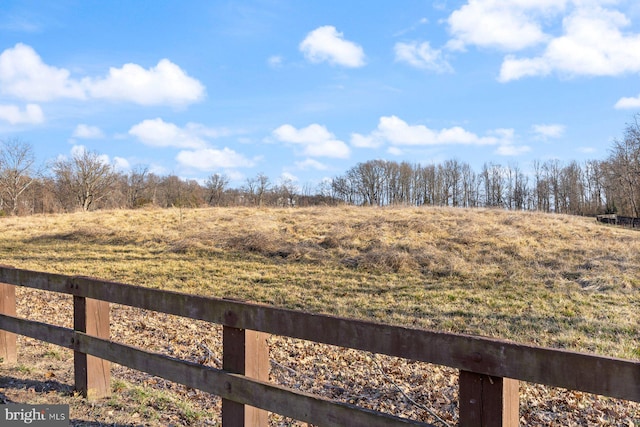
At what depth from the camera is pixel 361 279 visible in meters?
15.5

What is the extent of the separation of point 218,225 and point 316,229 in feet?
21.0

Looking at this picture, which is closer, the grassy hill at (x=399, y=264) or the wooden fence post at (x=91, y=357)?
the wooden fence post at (x=91, y=357)

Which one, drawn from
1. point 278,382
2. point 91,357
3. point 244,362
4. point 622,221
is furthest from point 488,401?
point 622,221

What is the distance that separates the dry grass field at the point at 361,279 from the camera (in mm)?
6023

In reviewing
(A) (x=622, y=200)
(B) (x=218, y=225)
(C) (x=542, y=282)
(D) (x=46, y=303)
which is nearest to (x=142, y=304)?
(D) (x=46, y=303)

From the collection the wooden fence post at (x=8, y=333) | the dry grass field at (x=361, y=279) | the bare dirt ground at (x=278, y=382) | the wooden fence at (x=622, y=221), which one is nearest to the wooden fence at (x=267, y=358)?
the wooden fence post at (x=8, y=333)

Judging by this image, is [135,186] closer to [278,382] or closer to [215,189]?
[215,189]

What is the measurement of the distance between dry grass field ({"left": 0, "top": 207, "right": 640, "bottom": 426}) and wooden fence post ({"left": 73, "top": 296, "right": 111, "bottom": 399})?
0.58 ft

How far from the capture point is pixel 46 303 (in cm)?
1141

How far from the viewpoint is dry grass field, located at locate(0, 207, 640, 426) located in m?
6.02

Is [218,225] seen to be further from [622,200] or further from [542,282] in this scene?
[622,200]

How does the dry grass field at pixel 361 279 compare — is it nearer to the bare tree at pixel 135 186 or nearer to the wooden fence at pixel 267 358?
the wooden fence at pixel 267 358

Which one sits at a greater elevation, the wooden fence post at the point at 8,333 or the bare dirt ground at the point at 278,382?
the wooden fence post at the point at 8,333

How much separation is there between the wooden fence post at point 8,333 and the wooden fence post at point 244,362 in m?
3.69
